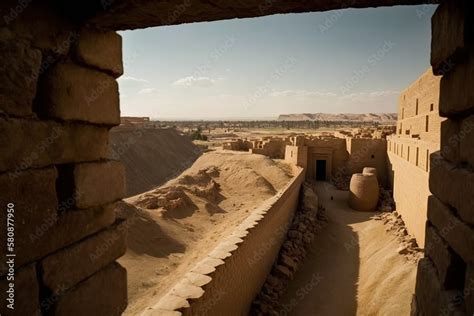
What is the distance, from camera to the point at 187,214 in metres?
13.6

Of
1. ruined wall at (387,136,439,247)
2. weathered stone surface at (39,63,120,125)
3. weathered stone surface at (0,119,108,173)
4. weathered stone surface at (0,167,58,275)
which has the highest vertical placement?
weathered stone surface at (39,63,120,125)

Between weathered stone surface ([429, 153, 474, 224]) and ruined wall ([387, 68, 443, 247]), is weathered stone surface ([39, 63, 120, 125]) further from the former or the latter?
ruined wall ([387, 68, 443, 247])

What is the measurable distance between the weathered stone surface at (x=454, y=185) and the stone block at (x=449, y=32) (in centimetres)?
68

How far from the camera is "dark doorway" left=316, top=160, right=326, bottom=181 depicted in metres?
21.0

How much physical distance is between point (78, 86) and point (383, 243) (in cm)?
1069

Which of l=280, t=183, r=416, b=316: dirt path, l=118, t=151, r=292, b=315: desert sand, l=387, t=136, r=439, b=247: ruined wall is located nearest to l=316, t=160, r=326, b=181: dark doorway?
l=118, t=151, r=292, b=315: desert sand

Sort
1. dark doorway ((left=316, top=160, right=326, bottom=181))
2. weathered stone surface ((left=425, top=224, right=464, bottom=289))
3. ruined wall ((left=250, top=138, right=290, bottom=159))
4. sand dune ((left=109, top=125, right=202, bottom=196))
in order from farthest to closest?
sand dune ((left=109, top=125, right=202, bottom=196)), ruined wall ((left=250, top=138, right=290, bottom=159)), dark doorway ((left=316, top=160, right=326, bottom=181)), weathered stone surface ((left=425, top=224, right=464, bottom=289))

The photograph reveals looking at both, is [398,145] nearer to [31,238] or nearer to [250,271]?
[250,271]

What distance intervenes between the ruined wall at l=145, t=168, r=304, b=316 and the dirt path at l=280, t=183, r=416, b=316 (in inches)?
45.6

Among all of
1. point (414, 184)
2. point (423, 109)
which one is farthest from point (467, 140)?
point (423, 109)

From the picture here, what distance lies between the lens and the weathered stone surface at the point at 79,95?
2.01 meters

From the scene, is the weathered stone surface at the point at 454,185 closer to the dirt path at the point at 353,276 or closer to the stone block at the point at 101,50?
the stone block at the point at 101,50

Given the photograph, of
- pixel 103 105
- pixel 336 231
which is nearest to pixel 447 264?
pixel 103 105

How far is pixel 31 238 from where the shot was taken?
1.88 m
